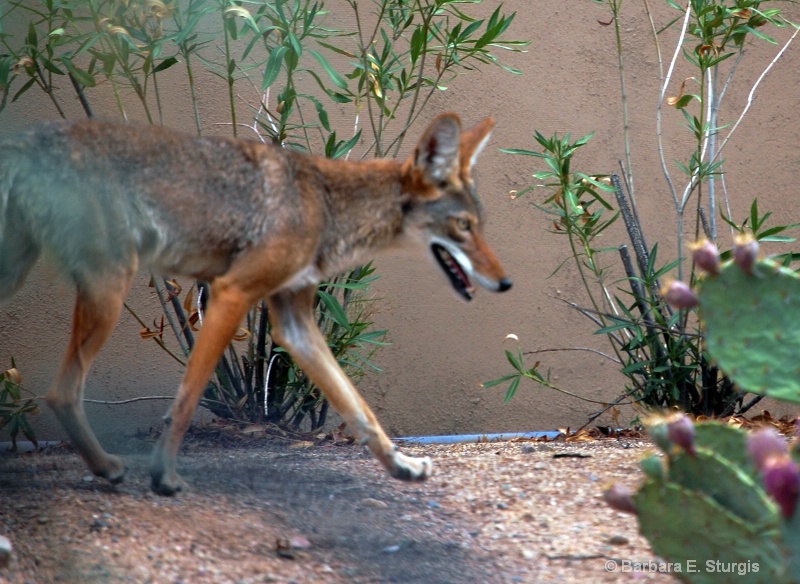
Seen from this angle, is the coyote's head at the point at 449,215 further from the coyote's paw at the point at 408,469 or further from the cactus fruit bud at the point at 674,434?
the cactus fruit bud at the point at 674,434

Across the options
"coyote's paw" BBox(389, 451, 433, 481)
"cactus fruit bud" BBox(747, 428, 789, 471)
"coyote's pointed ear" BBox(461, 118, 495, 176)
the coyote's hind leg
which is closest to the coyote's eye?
"coyote's pointed ear" BBox(461, 118, 495, 176)

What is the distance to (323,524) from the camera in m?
3.33

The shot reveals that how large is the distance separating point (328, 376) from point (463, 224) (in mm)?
860

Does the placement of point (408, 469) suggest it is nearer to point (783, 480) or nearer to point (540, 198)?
point (783, 480)

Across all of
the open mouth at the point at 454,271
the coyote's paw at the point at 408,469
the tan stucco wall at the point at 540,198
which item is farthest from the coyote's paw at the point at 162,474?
the tan stucco wall at the point at 540,198

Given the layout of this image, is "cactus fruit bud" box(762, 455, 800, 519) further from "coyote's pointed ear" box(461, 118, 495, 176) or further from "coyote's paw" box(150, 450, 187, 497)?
"coyote's pointed ear" box(461, 118, 495, 176)

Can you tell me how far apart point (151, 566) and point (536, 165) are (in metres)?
4.12

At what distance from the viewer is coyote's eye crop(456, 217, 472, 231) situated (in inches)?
158

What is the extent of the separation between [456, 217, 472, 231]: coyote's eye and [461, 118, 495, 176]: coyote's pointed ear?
220 mm

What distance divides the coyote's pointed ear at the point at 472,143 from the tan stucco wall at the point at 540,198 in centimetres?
196

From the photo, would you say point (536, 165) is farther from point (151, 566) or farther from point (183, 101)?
point (151, 566)

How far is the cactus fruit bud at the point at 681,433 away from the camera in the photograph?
218 cm

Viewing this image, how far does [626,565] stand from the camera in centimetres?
299

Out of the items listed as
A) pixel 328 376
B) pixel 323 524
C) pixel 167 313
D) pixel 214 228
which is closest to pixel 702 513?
pixel 323 524
